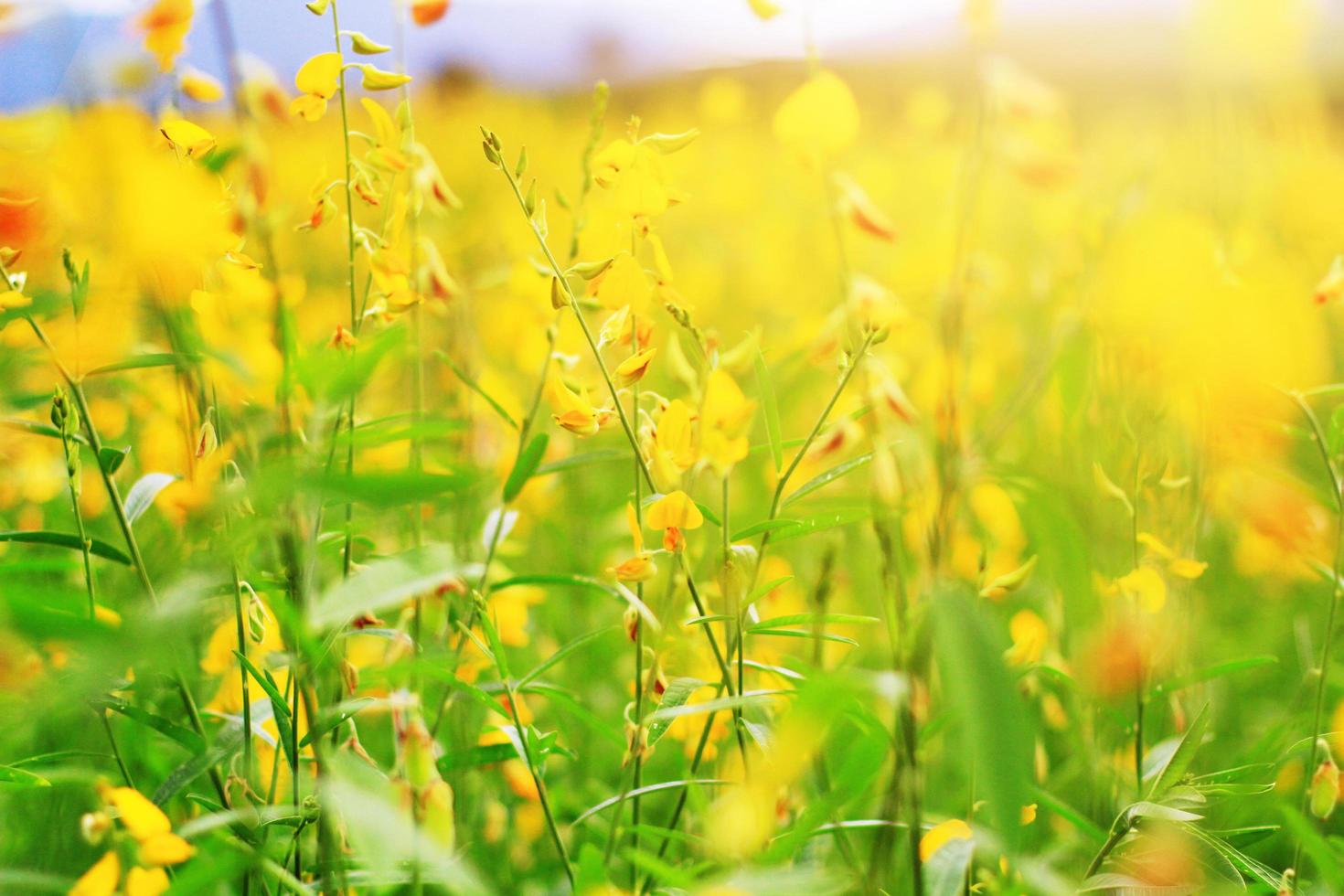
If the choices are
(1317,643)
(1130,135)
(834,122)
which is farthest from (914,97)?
(834,122)

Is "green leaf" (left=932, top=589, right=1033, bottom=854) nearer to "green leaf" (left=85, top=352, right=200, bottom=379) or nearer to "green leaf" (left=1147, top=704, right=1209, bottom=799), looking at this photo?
"green leaf" (left=1147, top=704, right=1209, bottom=799)

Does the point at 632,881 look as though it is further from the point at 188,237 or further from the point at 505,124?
the point at 505,124

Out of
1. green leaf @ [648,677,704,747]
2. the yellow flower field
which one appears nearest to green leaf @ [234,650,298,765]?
the yellow flower field

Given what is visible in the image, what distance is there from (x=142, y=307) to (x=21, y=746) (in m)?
0.56

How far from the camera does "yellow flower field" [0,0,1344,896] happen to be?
18.4 inches

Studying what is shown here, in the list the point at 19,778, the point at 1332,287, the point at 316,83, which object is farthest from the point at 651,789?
the point at 1332,287

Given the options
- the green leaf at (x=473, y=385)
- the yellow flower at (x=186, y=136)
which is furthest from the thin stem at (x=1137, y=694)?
the yellow flower at (x=186, y=136)

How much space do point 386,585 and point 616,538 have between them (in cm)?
90

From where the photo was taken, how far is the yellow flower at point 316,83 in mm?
666

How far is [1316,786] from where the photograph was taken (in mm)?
659

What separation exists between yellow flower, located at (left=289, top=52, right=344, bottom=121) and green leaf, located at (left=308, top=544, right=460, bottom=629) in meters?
0.37

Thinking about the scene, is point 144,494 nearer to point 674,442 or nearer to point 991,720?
point 674,442

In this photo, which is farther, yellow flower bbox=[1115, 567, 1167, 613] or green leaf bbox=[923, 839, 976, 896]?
yellow flower bbox=[1115, 567, 1167, 613]

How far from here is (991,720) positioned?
1.17 ft
